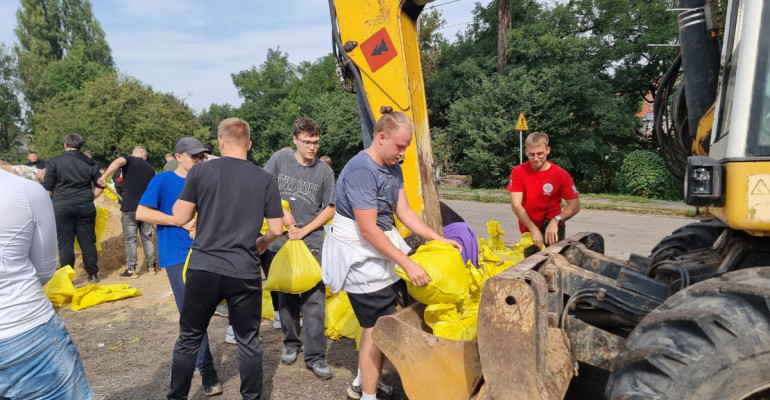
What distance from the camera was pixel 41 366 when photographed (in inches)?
79.0

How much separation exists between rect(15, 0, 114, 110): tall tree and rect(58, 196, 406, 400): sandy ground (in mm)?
47121

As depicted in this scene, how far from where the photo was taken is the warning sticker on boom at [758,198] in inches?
74.8

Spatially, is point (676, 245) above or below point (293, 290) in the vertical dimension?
above

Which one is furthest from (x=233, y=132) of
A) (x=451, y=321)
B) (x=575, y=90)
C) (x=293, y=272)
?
(x=575, y=90)

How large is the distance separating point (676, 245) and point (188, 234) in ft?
11.3

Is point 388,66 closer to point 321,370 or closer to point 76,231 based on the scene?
point 321,370

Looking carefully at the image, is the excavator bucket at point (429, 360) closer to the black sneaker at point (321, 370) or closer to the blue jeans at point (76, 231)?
the black sneaker at point (321, 370)

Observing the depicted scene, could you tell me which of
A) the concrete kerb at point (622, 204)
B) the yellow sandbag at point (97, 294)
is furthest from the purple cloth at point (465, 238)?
the concrete kerb at point (622, 204)

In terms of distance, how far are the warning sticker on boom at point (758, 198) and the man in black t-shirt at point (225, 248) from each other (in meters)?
2.44

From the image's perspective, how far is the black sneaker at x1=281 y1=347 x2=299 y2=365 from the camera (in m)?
4.14

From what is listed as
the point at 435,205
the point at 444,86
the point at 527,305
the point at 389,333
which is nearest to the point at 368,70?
the point at 435,205

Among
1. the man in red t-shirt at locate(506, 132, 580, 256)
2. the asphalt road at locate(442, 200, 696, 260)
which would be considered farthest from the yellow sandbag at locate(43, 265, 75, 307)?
the asphalt road at locate(442, 200, 696, 260)

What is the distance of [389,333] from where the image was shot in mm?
2785

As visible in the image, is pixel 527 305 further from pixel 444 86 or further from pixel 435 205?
pixel 444 86
